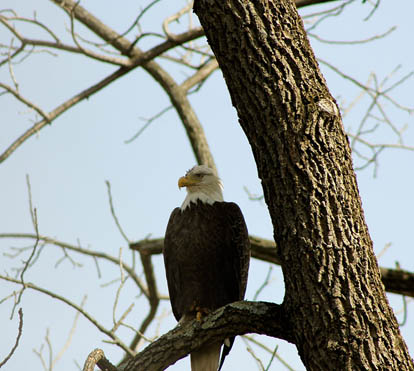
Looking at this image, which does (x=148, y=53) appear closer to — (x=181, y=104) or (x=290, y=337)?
(x=181, y=104)

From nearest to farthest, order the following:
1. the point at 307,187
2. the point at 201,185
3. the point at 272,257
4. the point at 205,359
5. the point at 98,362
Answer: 1. the point at 307,187
2. the point at 98,362
3. the point at 205,359
4. the point at 201,185
5. the point at 272,257

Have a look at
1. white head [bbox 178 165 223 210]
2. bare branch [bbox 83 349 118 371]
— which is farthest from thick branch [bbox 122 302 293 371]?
white head [bbox 178 165 223 210]

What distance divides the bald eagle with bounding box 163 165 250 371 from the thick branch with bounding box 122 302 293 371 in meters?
0.86

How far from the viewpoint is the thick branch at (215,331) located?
284cm

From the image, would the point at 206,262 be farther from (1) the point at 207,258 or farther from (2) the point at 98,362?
(2) the point at 98,362

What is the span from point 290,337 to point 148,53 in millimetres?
3494

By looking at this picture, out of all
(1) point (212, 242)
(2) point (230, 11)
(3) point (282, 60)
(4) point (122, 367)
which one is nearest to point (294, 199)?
(3) point (282, 60)

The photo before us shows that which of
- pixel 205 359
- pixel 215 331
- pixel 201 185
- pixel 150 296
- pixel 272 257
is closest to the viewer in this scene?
pixel 215 331

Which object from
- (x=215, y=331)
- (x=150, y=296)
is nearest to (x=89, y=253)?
(x=150, y=296)

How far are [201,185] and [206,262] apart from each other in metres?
0.71

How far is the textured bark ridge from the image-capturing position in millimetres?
2525

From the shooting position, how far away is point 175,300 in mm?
4320

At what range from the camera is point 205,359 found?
3.98 m

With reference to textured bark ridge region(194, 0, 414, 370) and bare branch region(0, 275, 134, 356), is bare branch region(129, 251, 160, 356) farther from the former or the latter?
textured bark ridge region(194, 0, 414, 370)
